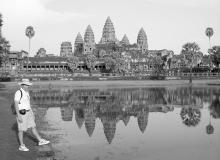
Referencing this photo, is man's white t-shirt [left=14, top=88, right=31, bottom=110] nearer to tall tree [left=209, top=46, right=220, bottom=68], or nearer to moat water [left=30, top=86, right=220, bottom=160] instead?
moat water [left=30, top=86, right=220, bottom=160]

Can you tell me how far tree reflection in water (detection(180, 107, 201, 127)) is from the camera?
22.7 metres

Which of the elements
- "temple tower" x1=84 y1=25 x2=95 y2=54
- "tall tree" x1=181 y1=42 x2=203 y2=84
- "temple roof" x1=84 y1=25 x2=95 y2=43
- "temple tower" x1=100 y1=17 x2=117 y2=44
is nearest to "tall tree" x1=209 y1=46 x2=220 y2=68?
Answer: "tall tree" x1=181 y1=42 x2=203 y2=84

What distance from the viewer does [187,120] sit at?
24031 millimetres

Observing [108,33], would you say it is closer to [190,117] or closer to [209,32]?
[209,32]

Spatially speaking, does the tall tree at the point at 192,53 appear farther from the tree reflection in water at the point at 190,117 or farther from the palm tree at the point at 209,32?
the tree reflection in water at the point at 190,117

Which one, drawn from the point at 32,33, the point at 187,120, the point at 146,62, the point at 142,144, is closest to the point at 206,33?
the point at 146,62

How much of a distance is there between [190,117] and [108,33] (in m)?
165

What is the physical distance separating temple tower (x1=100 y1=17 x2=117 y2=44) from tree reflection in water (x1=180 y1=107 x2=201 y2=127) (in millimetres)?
159584

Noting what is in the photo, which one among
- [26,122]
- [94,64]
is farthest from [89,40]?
[26,122]

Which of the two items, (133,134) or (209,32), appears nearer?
(133,134)

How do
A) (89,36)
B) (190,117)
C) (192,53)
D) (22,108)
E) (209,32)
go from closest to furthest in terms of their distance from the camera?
(22,108) → (190,117) → (192,53) → (209,32) → (89,36)

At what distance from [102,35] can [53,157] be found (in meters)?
180

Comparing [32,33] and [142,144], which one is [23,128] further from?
[32,33]

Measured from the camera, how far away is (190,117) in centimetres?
2569
